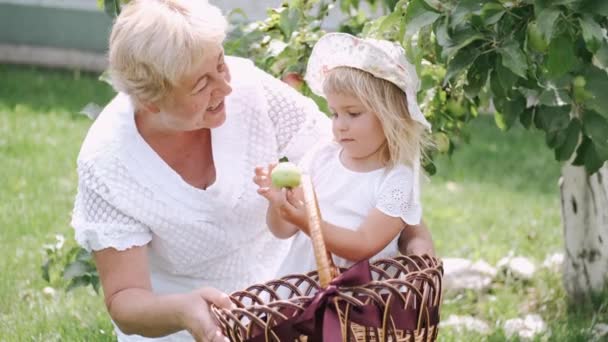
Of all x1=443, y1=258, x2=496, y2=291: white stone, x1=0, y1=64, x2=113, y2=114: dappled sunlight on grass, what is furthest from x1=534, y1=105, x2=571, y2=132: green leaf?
x1=0, y1=64, x2=113, y2=114: dappled sunlight on grass

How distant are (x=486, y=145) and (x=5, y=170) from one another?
2830 millimetres

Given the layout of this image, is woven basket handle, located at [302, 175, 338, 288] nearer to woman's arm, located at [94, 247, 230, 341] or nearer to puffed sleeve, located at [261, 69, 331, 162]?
woman's arm, located at [94, 247, 230, 341]

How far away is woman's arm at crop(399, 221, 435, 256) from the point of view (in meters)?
2.53

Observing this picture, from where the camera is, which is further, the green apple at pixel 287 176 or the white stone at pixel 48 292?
the white stone at pixel 48 292

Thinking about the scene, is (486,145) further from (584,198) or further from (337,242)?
(337,242)

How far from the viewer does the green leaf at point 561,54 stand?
7.25 ft

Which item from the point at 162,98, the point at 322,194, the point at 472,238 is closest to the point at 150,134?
the point at 162,98

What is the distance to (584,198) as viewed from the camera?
3.80 m

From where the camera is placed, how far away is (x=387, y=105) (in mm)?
2557

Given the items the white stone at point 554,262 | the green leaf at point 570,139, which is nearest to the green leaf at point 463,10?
the green leaf at point 570,139

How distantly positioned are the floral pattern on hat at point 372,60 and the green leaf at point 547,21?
0.48 meters

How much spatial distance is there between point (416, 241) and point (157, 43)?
29.1 inches

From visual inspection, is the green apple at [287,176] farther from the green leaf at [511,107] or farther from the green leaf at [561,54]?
the green leaf at [511,107]

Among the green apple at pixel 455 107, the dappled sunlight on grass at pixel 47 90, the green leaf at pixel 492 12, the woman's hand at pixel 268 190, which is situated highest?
the green leaf at pixel 492 12
